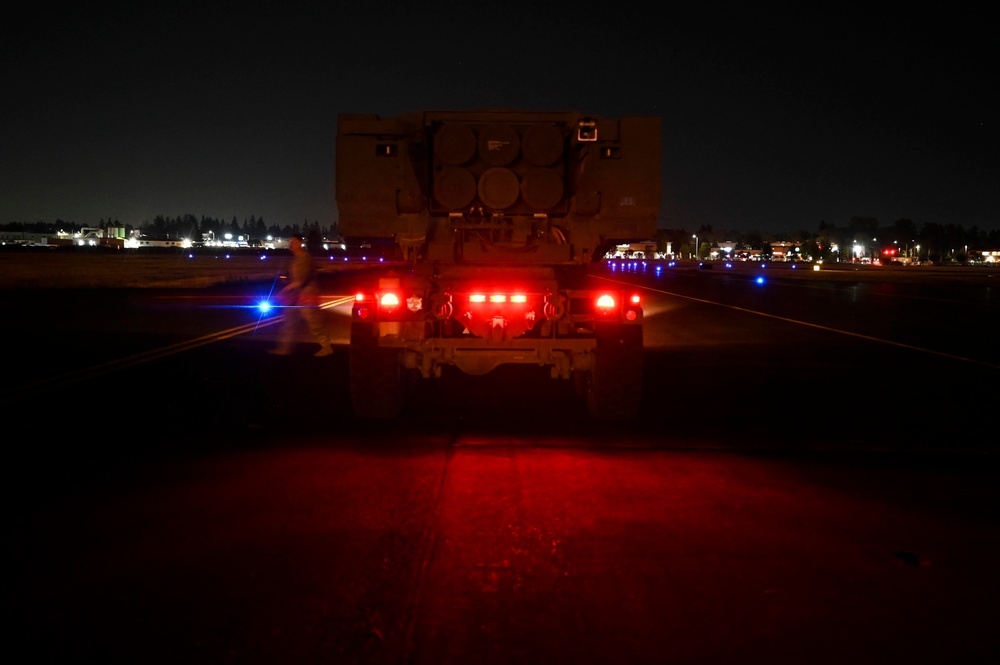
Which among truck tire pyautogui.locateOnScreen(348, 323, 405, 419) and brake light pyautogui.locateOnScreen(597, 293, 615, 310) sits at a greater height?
brake light pyautogui.locateOnScreen(597, 293, 615, 310)

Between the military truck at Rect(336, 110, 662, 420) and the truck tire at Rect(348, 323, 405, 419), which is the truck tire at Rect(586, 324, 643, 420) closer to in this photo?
the military truck at Rect(336, 110, 662, 420)

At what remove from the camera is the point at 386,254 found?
456 inches

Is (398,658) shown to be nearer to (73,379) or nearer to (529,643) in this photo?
(529,643)

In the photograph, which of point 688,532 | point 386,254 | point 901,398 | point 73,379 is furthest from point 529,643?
point 73,379

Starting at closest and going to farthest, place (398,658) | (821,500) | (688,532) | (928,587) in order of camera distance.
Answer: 1. (398,658)
2. (928,587)
3. (688,532)
4. (821,500)

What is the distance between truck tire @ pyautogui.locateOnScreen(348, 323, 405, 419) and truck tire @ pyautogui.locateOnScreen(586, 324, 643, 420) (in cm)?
212

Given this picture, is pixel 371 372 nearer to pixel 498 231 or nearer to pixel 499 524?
pixel 498 231

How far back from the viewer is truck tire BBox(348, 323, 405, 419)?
9984 mm

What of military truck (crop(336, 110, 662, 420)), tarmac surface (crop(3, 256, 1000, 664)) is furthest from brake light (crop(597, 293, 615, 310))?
tarmac surface (crop(3, 256, 1000, 664))

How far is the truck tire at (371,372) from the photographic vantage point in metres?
9.98

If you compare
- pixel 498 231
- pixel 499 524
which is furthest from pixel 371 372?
pixel 499 524

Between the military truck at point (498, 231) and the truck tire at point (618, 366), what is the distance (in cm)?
1

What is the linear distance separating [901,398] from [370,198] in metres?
7.20

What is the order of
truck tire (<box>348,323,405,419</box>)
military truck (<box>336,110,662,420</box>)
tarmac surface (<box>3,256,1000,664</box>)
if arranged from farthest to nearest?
truck tire (<box>348,323,405,419</box>) → military truck (<box>336,110,662,420</box>) → tarmac surface (<box>3,256,1000,664</box>)
